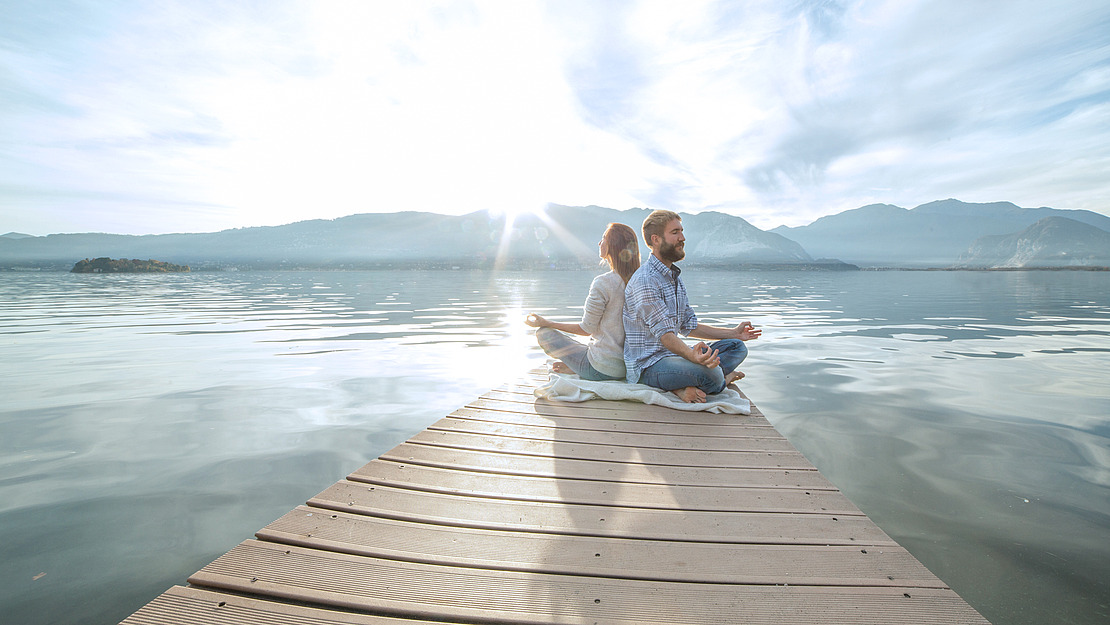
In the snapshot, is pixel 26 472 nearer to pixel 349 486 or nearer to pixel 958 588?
pixel 349 486

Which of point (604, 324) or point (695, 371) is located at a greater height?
point (604, 324)

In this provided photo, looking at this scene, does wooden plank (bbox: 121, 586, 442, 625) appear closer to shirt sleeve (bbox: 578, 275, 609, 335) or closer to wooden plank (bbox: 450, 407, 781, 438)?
wooden plank (bbox: 450, 407, 781, 438)

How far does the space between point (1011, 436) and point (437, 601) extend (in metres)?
6.26

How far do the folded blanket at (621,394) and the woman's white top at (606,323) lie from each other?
0.29m

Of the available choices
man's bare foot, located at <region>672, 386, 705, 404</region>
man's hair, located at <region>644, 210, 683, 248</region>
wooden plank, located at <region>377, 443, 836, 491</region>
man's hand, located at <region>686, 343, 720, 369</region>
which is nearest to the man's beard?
man's hair, located at <region>644, 210, 683, 248</region>

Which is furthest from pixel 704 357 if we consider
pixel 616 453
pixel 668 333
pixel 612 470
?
pixel 612 470

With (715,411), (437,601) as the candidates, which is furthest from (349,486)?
(715,411)

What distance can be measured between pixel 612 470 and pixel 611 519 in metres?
0.69

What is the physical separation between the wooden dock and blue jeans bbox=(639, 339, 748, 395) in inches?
50.1

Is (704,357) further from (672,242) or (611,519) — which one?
(611,519)

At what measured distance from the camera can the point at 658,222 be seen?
4770mm

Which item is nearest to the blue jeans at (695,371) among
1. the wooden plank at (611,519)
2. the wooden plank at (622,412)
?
the wooden plank at (622,412)

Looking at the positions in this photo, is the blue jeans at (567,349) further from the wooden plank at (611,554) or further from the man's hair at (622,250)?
the wooden plank at (611,554)

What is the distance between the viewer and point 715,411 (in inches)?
188
